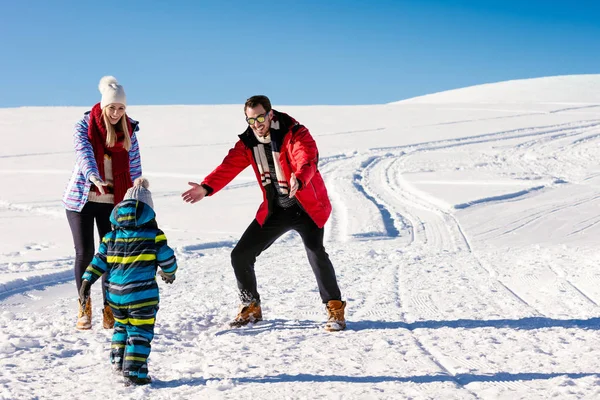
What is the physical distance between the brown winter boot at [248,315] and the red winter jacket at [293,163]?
612 mm

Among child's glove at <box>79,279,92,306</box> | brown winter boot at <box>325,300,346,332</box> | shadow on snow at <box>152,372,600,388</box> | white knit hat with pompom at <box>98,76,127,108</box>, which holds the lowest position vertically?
shadow on snow at <box>152,372,600,388</box>

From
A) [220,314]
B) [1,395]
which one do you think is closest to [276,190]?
[220,314]

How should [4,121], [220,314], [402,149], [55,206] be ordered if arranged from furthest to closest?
[4,121], [402,149], [55,206], [220,314]

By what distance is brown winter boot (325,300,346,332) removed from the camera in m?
4.70

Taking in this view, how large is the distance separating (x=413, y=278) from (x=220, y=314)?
2206 mm

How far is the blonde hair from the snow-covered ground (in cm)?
125

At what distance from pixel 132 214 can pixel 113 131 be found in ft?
4.15

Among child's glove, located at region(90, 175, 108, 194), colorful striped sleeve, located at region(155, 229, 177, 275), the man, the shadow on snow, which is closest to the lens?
the shadow on snow

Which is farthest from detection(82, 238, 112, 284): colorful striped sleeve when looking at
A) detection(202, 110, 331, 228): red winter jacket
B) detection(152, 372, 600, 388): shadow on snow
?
detection(202, 110, 331, 228): red winter jacket

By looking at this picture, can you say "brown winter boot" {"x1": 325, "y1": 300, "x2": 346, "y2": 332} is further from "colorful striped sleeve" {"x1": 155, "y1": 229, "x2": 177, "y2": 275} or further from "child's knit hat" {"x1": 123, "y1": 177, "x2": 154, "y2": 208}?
"child's knit hat" {"x1": 123, "y1": 177, "x2": 154, "y2": 208}

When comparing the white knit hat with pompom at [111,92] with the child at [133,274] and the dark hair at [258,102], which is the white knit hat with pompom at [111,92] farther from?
the child at [133,274]

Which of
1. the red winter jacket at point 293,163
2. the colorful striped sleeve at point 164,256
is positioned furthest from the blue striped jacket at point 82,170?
the colorful striped sleeve at point 164,256

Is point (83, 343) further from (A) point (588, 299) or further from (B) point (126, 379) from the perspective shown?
(A) point (588, 299)

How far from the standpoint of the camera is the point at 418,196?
13.1m
